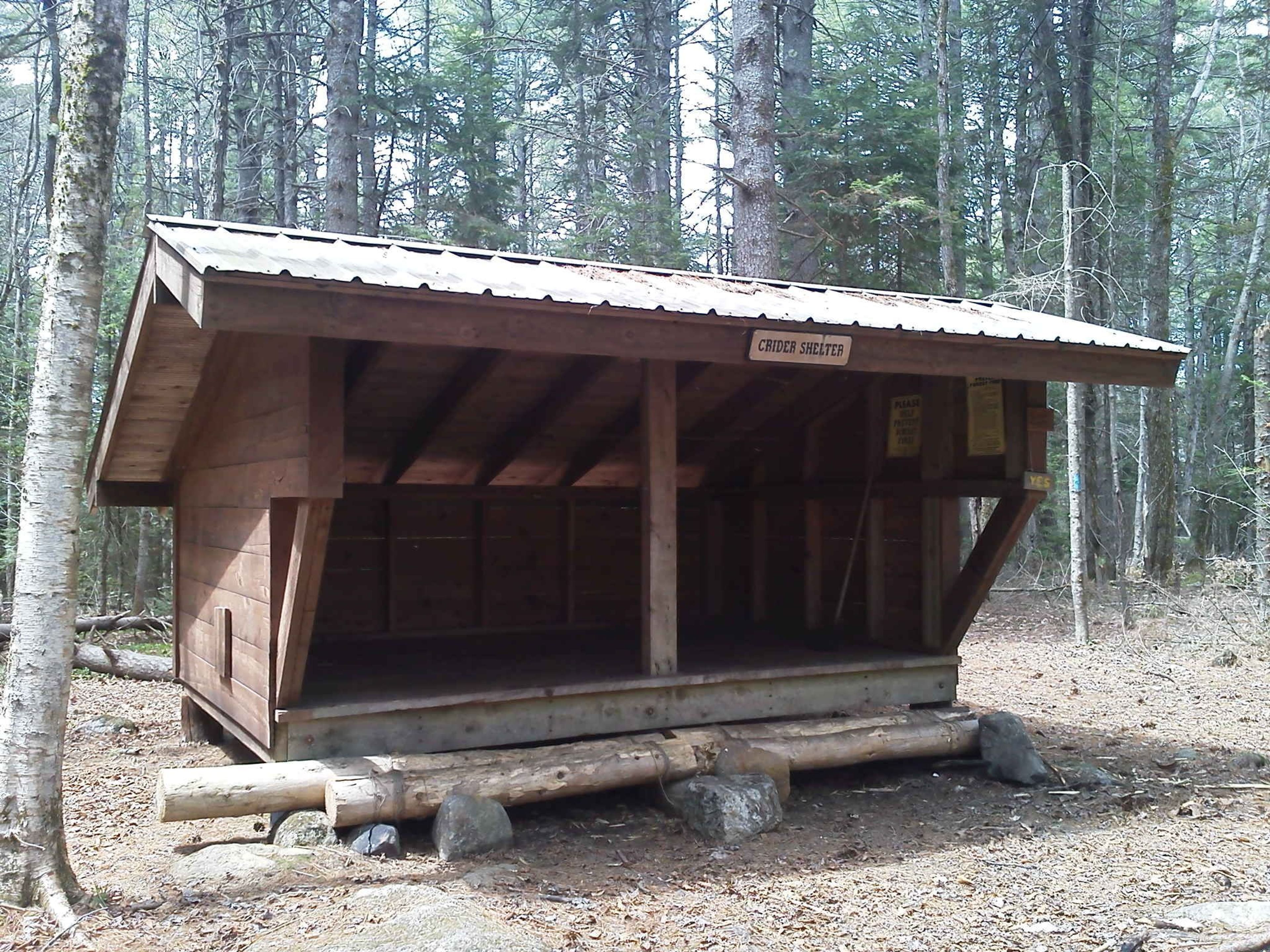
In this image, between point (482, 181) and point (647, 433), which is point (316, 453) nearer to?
point (647, 433)

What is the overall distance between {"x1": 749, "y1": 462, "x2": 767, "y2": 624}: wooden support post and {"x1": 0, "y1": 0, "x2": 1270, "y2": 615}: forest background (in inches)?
152

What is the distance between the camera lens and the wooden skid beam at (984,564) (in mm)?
6879

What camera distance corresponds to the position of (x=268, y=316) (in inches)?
168

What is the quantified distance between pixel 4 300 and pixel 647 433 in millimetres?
11985

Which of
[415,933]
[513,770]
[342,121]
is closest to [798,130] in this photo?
[342,121]

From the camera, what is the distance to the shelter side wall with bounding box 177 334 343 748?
5.12 m

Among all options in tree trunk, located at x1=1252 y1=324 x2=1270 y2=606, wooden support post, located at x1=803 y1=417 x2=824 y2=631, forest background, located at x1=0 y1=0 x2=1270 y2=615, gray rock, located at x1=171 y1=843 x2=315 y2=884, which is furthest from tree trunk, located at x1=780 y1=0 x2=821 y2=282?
gray rock, located at x1=171 y1=843 x2=315 y2=884

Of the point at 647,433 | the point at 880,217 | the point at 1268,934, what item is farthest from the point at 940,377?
the point at 880,217

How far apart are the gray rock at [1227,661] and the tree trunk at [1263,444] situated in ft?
3.28

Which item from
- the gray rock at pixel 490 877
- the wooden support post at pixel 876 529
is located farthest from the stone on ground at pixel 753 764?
the wooden support post at pixel 876 529

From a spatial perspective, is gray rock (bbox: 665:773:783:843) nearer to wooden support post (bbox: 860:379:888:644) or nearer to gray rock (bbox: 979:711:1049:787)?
gray rock (bbox: 979:711:1049:787)

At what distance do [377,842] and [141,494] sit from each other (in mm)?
4455

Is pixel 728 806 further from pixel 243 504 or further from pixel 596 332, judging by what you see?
pixel 243 504

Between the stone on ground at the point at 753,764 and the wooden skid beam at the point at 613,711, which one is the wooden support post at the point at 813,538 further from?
the stone on ground at the point at 753,764
